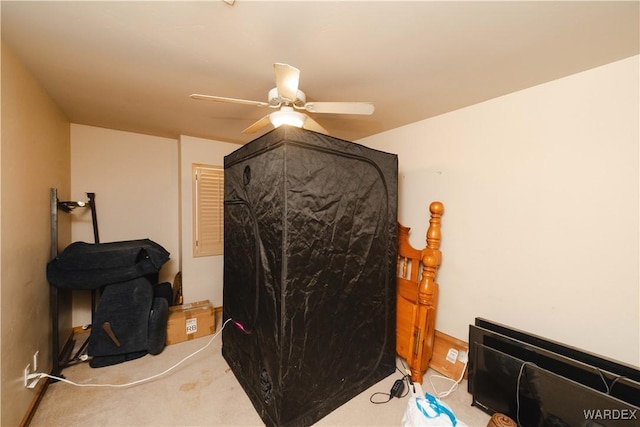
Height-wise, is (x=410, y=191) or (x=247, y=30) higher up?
(x=247, y=30)

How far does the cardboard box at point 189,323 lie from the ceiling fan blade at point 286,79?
2.34 meters

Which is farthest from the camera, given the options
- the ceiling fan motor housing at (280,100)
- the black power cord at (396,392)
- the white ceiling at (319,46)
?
the black power cord at (396,392)

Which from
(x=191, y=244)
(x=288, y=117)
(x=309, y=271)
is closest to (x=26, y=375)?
(x=191, y=244)

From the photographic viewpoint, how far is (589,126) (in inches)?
55.7

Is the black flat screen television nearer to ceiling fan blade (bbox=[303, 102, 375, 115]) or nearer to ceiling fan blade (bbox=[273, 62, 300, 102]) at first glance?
ceiling fan blade (bbox=[303, 102, 375, 115])

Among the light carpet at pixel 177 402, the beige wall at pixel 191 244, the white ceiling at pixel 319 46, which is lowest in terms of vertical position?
the light carpet at pixel 177 402

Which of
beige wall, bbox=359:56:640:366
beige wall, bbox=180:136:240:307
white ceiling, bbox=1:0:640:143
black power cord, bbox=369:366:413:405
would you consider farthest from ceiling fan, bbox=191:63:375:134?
black power cord, bbox=369:366:413:405

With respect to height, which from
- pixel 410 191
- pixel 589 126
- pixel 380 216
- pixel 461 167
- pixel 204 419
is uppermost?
pixel 589 126

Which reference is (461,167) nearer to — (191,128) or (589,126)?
(589,126)

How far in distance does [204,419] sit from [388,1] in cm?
244

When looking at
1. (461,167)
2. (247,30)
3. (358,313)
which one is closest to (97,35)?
(247,30)

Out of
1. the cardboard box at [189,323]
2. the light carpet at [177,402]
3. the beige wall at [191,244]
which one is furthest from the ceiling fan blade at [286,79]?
the cardboard box at [189,323]

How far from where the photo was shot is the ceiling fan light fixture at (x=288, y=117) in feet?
4.97

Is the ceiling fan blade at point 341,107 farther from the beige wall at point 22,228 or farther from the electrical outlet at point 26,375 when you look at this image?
the electrical outlet at point 26,375
